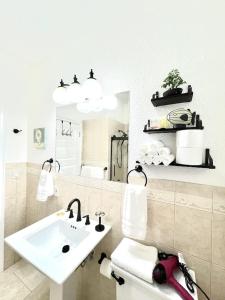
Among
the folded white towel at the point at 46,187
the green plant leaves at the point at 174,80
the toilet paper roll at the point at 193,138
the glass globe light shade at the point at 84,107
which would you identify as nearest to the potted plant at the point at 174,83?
the green plant leaves at the point at 174,80

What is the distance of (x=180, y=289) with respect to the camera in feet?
2.48

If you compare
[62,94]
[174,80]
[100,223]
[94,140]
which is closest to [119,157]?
[94,140]

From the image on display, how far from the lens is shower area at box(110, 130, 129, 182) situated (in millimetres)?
1196

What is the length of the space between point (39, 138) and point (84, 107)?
70 centimetres

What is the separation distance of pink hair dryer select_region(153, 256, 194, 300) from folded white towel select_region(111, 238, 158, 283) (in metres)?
0.04

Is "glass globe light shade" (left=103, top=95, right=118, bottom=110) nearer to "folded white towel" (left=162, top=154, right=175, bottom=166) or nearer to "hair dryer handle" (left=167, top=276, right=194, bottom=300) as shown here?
"folded white towel" (left=162, top=154, right=175, bottom=166)

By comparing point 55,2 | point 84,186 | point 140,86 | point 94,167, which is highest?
point 55,2

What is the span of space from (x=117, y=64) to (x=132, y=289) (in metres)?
1.54

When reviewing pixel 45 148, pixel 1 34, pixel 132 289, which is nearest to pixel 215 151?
pixel 132 289

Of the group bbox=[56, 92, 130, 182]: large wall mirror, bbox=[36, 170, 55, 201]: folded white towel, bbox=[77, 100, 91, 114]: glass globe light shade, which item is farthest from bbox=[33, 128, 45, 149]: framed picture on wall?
bbox=[77, 100, 91, 114]: glass globe light shade

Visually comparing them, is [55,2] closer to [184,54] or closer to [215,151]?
[184,54]

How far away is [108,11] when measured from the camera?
1135 mm

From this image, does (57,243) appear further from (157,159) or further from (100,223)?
(157,159)

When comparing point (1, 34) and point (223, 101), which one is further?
point (1, 34)
